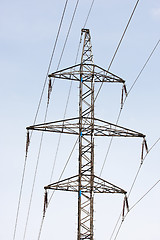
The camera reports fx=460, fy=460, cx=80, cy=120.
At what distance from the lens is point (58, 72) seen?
23.4m

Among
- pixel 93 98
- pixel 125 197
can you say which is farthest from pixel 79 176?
pixel 93 98

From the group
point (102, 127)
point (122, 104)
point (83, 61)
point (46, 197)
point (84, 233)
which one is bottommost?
point (84, 233)

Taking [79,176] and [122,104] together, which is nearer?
[79,176]

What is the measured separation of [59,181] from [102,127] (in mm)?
3333

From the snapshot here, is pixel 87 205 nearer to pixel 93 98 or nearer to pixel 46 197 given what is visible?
pixel 46 197

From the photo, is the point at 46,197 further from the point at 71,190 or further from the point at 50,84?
the point at 50,84

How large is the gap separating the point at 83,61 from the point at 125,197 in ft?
25.8

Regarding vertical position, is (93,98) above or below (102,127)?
above

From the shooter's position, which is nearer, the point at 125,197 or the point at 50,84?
the point at 125,197

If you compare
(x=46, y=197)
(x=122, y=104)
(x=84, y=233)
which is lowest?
(x=84, y=233)

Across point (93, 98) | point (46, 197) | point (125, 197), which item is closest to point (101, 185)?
point (125, 197)

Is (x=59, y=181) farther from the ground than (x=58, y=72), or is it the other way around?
(x=58, y=72)

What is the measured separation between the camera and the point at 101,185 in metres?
21.3

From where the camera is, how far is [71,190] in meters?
21.6
